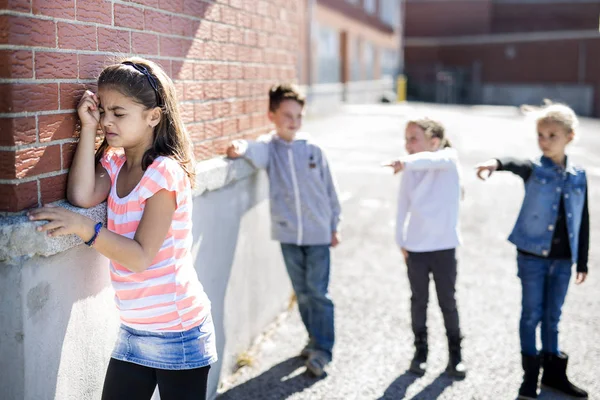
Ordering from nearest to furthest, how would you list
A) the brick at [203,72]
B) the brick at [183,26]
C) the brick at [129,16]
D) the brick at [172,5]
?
the brick at [129,16] < the brick at [172,5] < the brick at [183,26] < the brick at [203,72]

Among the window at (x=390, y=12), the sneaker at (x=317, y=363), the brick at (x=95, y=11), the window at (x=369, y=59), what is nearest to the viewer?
the brick at (x=95, y=11)

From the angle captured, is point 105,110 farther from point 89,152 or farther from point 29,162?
point 29,162

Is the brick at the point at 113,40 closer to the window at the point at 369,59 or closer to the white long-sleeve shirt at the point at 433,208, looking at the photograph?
the white long-sleeve shirt at the point at 433,208

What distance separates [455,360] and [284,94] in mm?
1855

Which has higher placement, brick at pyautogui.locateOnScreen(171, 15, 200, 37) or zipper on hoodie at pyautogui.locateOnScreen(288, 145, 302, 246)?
brick at pyautogui.locateOnScreen(171, 15, 200, 37)

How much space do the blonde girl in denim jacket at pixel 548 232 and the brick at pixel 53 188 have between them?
2.20 metres

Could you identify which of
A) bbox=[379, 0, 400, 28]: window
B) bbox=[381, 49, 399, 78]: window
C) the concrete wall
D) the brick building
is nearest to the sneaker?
the concrete wall

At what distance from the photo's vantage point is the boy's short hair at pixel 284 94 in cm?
391

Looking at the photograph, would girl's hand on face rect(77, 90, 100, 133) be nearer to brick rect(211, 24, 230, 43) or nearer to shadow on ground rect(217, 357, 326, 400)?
brick rect(211, 24, 230, 43)

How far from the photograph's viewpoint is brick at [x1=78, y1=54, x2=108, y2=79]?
2.36 m

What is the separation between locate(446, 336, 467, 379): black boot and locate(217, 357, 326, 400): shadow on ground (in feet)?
2.58

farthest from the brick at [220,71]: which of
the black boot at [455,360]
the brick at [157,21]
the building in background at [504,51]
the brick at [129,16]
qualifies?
the building in background at [504,51]

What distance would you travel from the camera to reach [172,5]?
3117 mm

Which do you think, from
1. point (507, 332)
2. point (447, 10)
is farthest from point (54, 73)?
point (447, 10)
